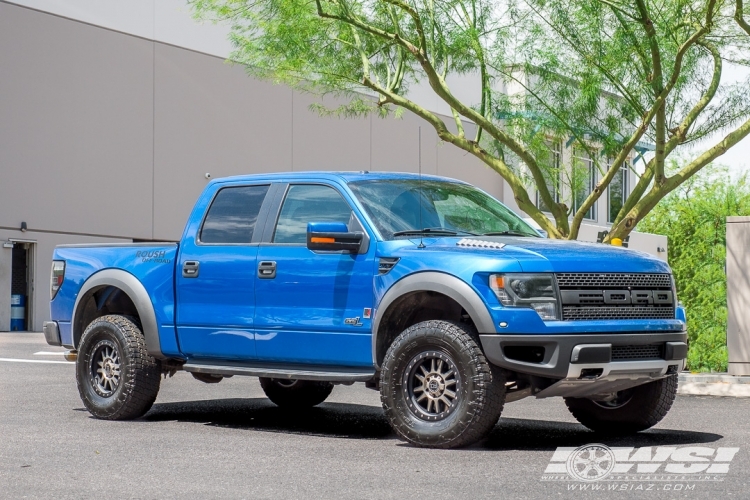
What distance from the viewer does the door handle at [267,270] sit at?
9570 millimetres

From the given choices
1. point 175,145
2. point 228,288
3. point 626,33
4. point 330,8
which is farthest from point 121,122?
point 228,288

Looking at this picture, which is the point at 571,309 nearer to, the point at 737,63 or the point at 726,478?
the point at 726,478

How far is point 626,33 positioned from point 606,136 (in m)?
3.64

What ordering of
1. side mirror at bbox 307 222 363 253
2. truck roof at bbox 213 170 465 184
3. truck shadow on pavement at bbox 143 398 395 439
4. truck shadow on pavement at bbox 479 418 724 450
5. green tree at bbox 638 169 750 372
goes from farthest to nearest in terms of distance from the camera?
green tree at bbox 638 169 750 372, truck shadow on pavement at bbox 143 398 395 439, truck roof at bbox 213 170 465 184, side mirror at bbox 307 222 363 253, truck shadow on pavement at bbox 479 418 724 450

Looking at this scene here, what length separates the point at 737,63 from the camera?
790 inches

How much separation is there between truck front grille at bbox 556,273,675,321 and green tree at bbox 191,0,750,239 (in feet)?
30.7

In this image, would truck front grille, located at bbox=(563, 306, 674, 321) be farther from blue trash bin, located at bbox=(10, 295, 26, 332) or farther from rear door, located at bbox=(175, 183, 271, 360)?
blue trash bin, located at bbox=(10, 295, 26, 332)

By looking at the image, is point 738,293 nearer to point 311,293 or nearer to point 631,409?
point 631,409

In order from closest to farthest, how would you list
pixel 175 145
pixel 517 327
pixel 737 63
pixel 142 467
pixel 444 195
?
pixel 142 467
pixel 517 327
pixel 444 195
pixel 737 63
pixel 175 145

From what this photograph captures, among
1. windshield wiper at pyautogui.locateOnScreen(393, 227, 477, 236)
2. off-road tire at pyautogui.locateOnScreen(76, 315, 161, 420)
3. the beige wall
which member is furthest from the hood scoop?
the beige wall

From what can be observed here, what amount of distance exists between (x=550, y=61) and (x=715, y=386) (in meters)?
7.58

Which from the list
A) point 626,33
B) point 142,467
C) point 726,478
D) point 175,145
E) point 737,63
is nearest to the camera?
point 726,478

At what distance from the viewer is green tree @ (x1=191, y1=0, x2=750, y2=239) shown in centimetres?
1850

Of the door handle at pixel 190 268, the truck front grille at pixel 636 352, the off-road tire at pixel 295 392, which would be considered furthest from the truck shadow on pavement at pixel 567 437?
the door handle at pixel 190 268
